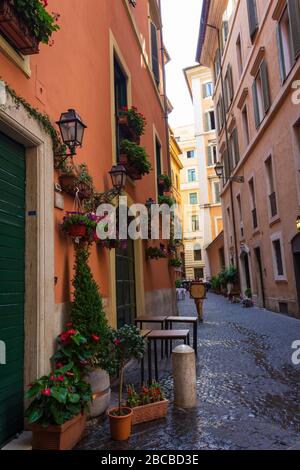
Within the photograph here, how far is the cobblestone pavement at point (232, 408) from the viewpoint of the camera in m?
3.25

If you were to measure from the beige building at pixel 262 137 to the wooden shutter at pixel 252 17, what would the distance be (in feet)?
0.12

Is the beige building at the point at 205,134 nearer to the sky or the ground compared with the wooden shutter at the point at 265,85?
nearer to the sky

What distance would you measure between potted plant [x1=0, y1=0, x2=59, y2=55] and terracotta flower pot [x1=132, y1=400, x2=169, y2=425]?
11.6 ft

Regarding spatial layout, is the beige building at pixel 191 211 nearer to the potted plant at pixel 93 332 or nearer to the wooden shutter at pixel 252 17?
the wooden shutter at pixel 252 17

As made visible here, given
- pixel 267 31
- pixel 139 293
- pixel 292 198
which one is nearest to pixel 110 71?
pixel 139 293

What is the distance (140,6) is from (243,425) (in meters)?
11.5

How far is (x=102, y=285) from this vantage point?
5633 millimetres

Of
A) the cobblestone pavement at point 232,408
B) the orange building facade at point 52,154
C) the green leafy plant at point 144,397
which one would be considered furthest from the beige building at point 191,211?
the green leafy plant at point 144,397

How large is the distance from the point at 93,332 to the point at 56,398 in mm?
1013

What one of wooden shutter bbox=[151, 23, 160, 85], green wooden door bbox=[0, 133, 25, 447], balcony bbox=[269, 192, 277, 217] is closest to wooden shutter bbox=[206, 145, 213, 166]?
wooden shutter bbox=[151, 23, 160, 85]

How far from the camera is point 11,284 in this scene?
3.39m

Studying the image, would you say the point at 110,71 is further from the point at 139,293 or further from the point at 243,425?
the point at 243,425

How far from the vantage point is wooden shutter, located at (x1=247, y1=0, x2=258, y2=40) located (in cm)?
1389

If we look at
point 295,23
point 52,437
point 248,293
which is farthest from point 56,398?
point 248,293
